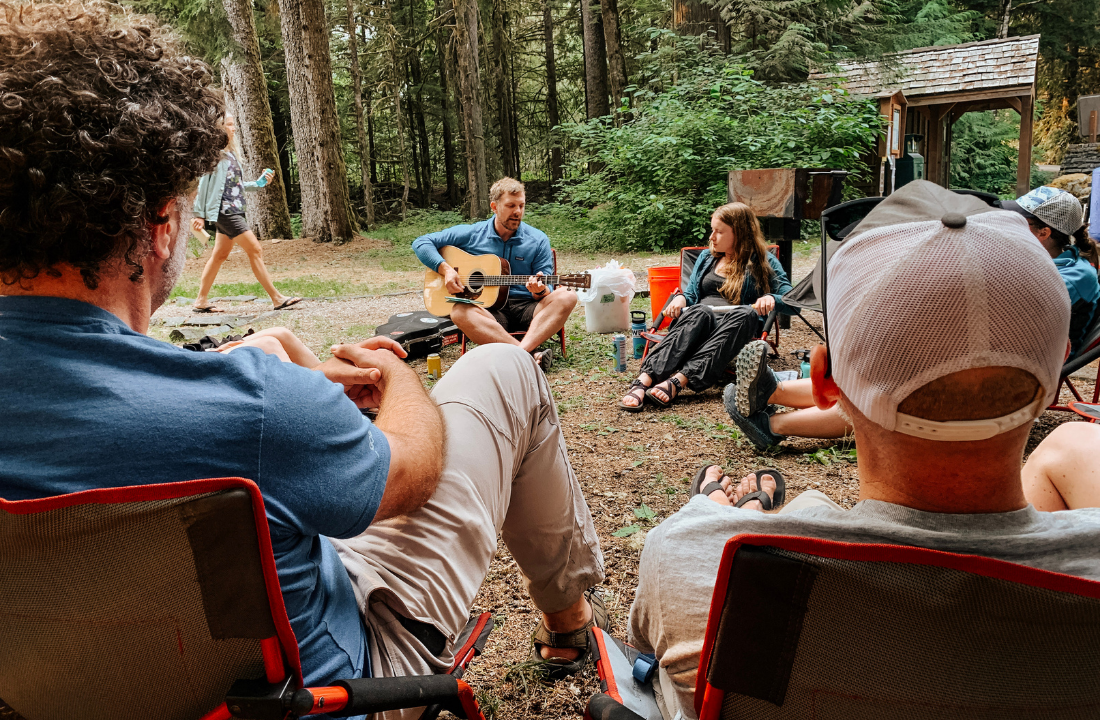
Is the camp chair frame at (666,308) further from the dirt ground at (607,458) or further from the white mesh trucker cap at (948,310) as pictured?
the white mesh trucker cap at (948,310)

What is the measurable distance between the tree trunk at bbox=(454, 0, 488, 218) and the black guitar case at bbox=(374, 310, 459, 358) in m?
10.8

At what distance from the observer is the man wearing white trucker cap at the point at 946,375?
826 millimetres

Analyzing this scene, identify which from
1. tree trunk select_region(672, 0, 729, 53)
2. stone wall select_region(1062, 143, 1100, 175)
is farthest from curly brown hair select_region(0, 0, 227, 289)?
stone wall select_region(1062, 143, 1100, 175)

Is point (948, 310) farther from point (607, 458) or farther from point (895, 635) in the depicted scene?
point (607, 458)

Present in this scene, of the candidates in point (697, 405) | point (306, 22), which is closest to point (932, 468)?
point (697, 405)

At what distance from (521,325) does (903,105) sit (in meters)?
9.07

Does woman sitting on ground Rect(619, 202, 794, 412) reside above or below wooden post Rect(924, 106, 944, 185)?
below

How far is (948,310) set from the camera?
0.83m

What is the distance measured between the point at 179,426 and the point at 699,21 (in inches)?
598

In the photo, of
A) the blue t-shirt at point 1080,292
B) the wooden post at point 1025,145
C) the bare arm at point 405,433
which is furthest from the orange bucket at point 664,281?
the wooden post at point 1025,145

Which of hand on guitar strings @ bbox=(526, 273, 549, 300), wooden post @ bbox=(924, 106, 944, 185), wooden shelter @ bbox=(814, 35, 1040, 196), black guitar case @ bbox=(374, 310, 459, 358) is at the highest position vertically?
wooden shelter @ bbox=(814, 35, 1040, 196)

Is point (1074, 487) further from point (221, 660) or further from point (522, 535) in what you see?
point (221, 660)

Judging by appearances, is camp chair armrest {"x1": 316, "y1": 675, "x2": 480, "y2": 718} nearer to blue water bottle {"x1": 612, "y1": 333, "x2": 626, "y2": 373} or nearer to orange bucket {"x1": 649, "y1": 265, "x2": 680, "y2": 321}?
blue water bottle {"x1": 612, "y1": 333, "x2": 626, "y2": 373}

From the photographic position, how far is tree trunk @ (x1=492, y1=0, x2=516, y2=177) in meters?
19.8
